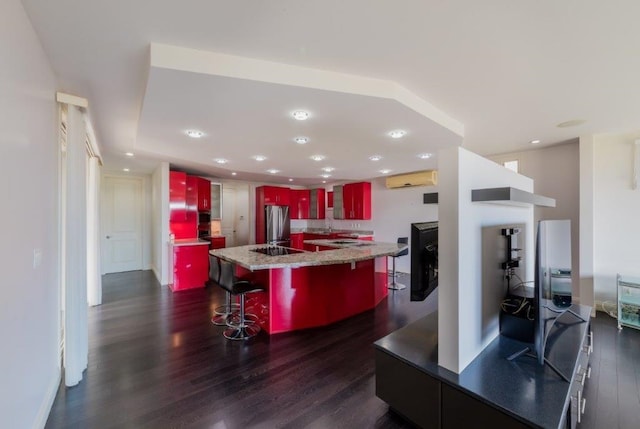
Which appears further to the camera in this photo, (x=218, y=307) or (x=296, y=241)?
(x=296, y=241)

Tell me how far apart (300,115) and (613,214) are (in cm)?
444

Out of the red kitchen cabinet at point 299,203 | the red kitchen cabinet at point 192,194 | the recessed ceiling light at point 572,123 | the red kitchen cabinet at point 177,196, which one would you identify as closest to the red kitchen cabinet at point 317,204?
the red kitchen cabinet at point 299,203

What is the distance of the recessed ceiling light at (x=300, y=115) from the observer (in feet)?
8.23

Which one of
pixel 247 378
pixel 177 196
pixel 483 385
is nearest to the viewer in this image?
pixel 483 385

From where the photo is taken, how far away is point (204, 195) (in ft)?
19.9

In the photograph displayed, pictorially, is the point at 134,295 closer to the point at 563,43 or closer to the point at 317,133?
the point at 317,133

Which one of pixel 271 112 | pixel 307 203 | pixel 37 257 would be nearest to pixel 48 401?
pixel 37 257

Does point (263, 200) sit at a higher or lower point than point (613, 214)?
higher

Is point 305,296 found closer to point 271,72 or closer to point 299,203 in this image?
point 271,72

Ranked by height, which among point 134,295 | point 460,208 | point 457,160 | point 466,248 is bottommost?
point 134,295

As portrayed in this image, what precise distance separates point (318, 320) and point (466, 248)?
2277mm

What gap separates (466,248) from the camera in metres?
1.60

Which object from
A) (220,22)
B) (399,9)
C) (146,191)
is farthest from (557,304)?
(146,191)

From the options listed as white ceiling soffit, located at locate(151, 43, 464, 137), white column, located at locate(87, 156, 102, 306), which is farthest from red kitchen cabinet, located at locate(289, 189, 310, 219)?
white ceiling soffit, located at locate(151, 43, 464, 137)
